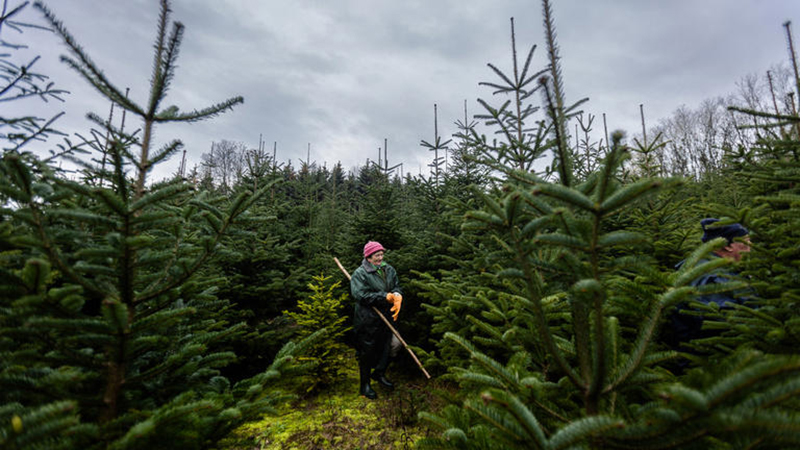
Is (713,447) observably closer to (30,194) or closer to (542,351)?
(542,351)

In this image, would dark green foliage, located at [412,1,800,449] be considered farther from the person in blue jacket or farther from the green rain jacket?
the green rain jacket

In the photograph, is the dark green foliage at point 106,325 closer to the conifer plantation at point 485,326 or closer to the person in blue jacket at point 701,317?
the conifer plantation at point 485,326

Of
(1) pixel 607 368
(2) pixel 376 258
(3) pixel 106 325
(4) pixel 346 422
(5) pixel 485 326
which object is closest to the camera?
(1) pixel 607 368

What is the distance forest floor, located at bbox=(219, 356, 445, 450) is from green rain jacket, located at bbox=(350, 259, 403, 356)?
78 centimetres

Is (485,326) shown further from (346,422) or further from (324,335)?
(324,335)

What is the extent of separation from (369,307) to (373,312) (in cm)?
10

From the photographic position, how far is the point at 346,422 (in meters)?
4.12

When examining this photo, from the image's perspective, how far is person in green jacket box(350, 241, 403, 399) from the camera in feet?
15.4

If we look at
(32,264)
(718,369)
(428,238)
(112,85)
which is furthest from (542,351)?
(428,238)

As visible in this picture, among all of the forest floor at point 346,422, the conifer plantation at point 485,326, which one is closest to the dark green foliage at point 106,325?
the conifer plantation at point 485,326

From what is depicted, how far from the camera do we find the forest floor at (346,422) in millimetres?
3664

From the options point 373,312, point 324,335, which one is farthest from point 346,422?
point 373,312

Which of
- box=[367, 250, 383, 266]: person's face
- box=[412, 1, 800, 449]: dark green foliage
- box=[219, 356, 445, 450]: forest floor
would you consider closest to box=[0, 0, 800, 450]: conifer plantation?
box=[412, 1, 800, 449]: dark green foliage

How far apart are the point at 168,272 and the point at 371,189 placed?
5.65 meters
